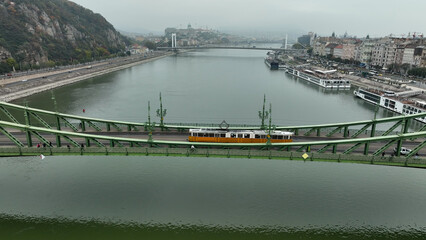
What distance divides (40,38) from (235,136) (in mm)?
97874

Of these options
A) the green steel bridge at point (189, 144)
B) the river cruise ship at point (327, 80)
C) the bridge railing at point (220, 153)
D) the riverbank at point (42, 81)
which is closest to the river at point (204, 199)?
the green steel bridge at point (189, 144)

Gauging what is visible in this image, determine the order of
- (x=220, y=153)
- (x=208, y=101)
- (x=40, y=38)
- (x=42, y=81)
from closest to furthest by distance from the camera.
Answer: (x=220, y=153) < (x=208, y=101) < (x=42, y=81) < (x=40, y=38)

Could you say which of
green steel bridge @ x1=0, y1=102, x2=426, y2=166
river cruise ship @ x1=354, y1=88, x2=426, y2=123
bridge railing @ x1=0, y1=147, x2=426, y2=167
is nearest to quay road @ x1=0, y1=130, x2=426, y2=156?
→ green steel bridge @ x1=0, y1=102, x2=426, y2=166

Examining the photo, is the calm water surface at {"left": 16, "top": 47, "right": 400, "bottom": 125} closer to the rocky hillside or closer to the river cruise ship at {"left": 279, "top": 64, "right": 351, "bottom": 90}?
the river cruise ship at {"left": 279, "top": 64, "right": 351, "bottom": 90}

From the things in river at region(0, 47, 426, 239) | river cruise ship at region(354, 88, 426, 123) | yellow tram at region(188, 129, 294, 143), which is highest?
yellow tram at region(188, 129, 294, 143)

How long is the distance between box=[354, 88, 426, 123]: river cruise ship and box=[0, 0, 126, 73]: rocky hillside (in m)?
86.9

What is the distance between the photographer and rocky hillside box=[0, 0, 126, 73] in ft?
274

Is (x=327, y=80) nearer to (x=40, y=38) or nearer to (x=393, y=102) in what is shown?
(x=393, y=102)

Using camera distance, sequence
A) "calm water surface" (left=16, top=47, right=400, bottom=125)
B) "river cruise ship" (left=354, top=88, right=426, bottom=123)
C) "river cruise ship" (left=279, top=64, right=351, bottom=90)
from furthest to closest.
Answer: "river cruise ship" (left=279, top=64, right=351, bottom=90), "calm water surface" (left=16, top=47, right=400, bottom=125), "river cruise ship" (left=354, top=88, right=426, bottom=123)

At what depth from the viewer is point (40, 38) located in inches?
3809

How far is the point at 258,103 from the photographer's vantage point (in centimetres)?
5656

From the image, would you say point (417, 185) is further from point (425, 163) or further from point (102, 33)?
point (102, 33)

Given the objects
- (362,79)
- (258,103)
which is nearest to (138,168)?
(258,103)

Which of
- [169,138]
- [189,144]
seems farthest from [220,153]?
[169,138]
